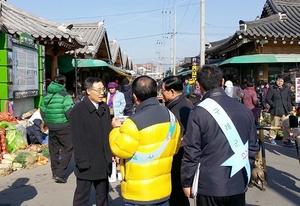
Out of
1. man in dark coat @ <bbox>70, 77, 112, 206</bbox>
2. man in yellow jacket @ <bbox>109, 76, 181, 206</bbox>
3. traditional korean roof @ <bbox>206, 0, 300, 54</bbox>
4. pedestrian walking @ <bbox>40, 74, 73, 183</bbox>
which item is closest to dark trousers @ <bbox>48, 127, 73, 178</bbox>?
pedestrian walking @ <bbox>40, 74, 73, 183</bbox>

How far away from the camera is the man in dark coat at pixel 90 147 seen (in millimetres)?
4059

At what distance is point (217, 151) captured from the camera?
2918 millimetres

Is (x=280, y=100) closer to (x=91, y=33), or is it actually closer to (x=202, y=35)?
(x=202, y=35)

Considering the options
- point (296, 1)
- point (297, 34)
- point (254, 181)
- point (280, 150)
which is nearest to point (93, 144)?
point (254, 181)

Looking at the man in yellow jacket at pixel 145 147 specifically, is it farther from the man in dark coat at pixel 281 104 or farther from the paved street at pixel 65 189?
the man in dark coat at pixel 281 104

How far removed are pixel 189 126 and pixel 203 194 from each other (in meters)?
0.59

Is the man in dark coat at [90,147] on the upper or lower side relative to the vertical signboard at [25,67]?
lower

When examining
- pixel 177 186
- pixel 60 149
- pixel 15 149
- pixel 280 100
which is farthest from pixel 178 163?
pixel 280 100

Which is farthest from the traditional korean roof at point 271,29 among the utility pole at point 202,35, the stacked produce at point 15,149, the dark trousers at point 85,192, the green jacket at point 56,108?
the dark trousers at point 85,192

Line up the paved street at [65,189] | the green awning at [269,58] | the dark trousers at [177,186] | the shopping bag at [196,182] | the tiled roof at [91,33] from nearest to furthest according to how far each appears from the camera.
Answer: the shopping bag at [196,182], the dark trousers at [177,186], the paved street at [65,189], the green awning at [269,58], the tiled roof at [91,33]

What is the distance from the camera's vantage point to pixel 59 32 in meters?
10.3

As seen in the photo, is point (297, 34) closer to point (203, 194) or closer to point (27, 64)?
point (27, 64)

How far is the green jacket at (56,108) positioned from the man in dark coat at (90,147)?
2.19 meters

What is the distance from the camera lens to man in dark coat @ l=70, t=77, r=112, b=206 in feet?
13.3
